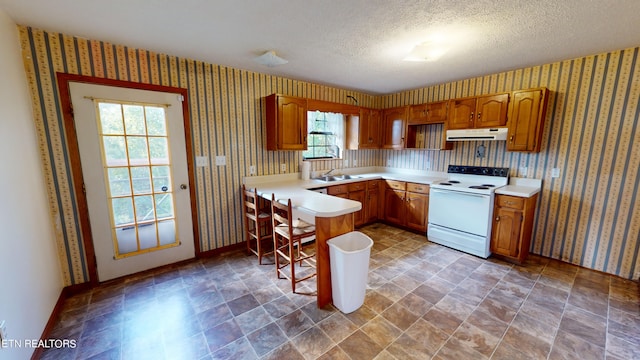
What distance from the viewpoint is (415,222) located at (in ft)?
12.9

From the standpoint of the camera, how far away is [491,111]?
326 cm

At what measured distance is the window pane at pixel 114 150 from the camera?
2.44 metres

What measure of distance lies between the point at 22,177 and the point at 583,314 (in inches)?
183

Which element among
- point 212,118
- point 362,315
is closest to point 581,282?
point 362,315

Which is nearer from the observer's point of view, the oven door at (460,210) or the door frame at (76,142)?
the door frame at (76,142)

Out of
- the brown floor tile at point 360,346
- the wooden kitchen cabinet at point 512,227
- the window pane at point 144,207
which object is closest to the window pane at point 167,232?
the window pane at point 144,207

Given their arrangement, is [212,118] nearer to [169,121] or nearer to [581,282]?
[169,121]

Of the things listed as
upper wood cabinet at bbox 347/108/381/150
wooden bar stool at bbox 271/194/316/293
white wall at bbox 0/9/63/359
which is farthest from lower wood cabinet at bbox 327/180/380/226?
white wall at bbox 0/9/63/359

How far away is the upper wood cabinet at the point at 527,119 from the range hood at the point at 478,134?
9 cm

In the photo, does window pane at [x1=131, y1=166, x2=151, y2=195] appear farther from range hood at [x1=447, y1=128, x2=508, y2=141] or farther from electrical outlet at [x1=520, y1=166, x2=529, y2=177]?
electrical outlet at [x1=520, y1=166, x2=529, y2=177]

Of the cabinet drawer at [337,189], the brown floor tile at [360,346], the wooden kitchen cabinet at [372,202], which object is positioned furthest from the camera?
the wooden kitchen cabinet at [372,202]

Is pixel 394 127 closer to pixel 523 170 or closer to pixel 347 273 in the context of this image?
pixel 523 170

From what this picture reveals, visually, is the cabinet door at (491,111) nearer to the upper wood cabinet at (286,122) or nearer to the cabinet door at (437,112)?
the cabinet door at (437,112)

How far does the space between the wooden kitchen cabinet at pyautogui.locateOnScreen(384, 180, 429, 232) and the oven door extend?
0.60 feet
